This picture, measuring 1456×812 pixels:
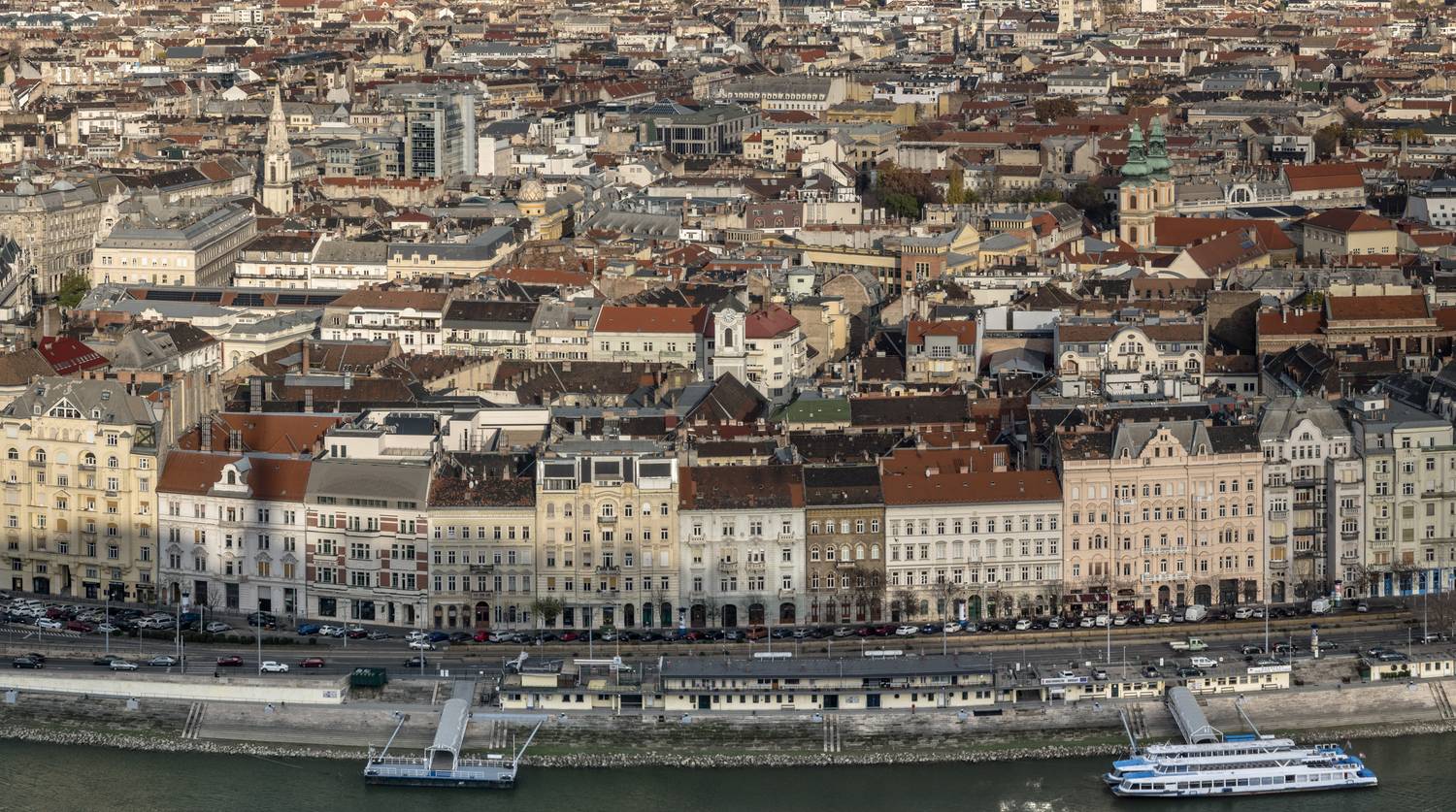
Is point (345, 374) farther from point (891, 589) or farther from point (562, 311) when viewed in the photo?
point (891, 589)

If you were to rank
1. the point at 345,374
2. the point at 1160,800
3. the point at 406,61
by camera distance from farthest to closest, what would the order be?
1. the point at 406,61
2. the point at 345,374
3. the point at 1160,800

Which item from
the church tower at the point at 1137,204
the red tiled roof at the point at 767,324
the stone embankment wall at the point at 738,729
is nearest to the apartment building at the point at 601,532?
the stone embankment wall at the point at 738,729

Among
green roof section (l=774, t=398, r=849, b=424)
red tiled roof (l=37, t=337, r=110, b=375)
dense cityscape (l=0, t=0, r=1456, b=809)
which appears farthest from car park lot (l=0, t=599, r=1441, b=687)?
red tiled roof (l=37, t=337, r=110, b=375)

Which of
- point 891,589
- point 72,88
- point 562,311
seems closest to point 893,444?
point 891,589

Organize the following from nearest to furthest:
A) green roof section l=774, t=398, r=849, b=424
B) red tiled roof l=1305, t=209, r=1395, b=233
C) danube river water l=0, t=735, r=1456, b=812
Answer: danube river water l=0, t=735, r=1456, b=812 < green roof section l=774, t=398, r=849, b=424 < red tiled roof l=1305, t=209, r=1395, b=233

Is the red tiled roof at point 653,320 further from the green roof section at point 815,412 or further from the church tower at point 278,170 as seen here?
the church tower at point 278,170

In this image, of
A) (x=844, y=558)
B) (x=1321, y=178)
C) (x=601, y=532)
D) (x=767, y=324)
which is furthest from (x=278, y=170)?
(x=844, y=558)

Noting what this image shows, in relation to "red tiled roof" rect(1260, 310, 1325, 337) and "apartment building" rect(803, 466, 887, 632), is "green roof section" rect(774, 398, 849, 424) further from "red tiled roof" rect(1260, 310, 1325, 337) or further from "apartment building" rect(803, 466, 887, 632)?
"red tiled roof" rect(1260, 310, 1325, 337)
